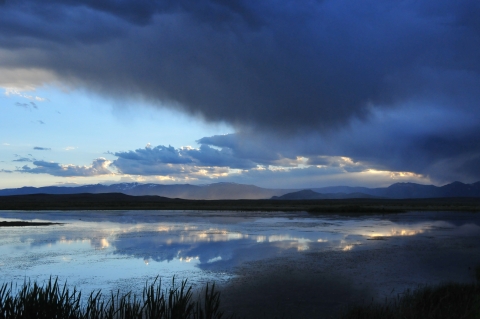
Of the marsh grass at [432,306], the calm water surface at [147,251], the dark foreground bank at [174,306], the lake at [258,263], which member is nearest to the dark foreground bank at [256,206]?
the calm water surface at [147,251]

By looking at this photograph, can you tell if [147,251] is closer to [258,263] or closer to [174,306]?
[258,263]

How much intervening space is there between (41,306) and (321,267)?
10600mm

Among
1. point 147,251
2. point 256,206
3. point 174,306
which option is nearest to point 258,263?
point 147,251

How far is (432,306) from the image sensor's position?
9.77m

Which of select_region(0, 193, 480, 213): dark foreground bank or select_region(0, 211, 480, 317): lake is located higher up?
select_region(0, 193, 480, 213): dark foreground bank

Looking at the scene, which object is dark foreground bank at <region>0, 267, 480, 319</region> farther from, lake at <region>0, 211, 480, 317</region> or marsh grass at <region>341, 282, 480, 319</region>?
lake at <region>0, 211, 480, 317</region>

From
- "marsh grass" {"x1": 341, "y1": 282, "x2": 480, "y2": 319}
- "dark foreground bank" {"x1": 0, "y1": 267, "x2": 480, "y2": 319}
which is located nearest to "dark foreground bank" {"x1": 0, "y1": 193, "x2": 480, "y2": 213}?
"marsh grass" {"x1": 341, "y1": 282, "x2": 480, "y2": 319}

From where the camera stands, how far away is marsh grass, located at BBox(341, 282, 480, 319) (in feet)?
29.3

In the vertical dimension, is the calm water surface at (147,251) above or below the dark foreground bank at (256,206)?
below

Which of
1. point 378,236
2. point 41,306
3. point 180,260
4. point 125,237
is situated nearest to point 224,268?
point 180,260

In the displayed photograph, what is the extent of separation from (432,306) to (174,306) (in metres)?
5.98

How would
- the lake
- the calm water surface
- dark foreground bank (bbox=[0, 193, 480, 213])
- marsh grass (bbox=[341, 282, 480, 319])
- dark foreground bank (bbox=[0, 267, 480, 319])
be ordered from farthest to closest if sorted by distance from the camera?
dark foreground bank (bbox=[0, 193, 480, 213])
the calm water surface
the lake
marsh grass (bbox=[341, 282, 480, 319])
dark foreground bank (bbox=[0, 267, 480, 319])

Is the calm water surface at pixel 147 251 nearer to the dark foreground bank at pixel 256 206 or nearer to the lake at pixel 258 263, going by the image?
the lake at pixel 258 263

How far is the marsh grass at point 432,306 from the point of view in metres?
8.92
